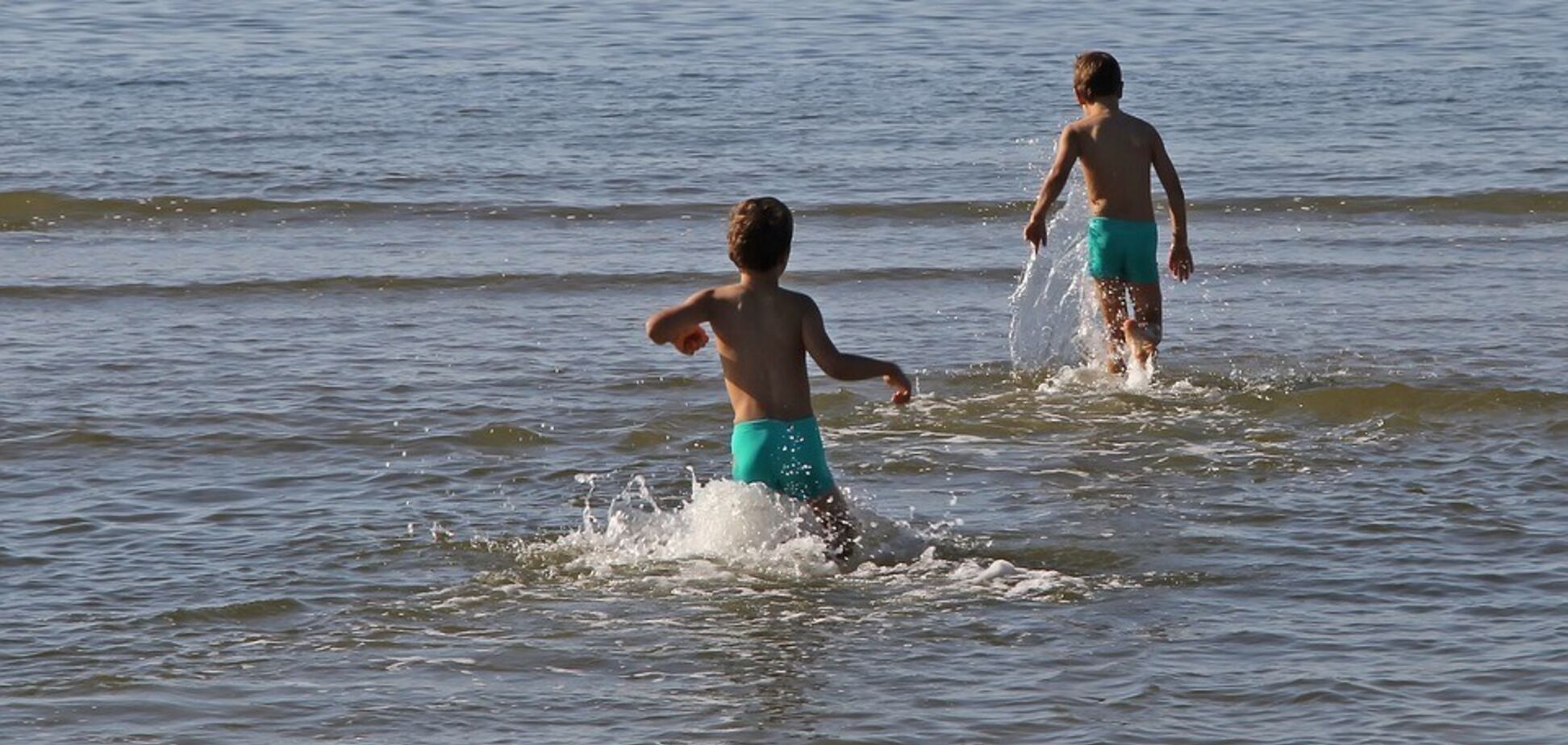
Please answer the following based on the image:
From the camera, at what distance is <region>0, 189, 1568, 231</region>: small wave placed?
15.5 metres

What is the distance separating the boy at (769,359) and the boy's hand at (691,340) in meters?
0.03

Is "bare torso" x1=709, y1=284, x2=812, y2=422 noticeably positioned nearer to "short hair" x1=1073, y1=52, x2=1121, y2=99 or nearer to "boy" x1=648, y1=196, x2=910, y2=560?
"boy" x1=648, y1=196, x2=910, y2=560

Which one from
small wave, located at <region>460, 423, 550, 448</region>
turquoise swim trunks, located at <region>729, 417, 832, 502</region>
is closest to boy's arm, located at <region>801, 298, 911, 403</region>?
turquoise swim trunks, located at <region>729, 417, 832, 502</region>

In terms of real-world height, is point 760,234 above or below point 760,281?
above

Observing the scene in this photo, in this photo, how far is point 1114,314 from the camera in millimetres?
10297

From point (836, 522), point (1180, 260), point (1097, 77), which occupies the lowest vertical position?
point (836, 522)

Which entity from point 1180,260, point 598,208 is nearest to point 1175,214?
point 1180,260

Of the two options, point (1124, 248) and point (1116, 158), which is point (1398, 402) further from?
point (1116, 158)

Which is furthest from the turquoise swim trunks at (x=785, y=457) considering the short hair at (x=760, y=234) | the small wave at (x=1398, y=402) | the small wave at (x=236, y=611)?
the small wave at (x=1398, y=402)

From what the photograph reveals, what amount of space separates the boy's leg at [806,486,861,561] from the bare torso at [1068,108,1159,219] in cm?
323

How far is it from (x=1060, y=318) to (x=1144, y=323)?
794 millimetres

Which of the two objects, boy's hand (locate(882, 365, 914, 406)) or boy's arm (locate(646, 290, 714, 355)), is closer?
boy's hand (locate(882, 365, 914, 406))

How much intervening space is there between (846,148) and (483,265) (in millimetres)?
4797

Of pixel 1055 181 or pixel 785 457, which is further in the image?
pixel 1055 181
